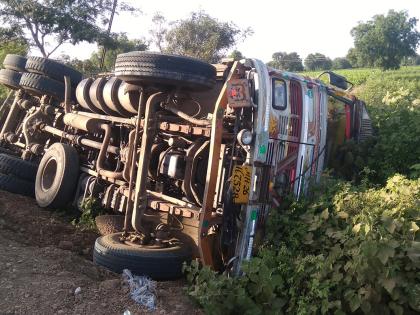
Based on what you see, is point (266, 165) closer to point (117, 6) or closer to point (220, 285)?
point (220, 285)

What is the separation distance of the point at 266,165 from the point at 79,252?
2171 mm

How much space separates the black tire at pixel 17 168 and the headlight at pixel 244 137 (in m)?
3.82

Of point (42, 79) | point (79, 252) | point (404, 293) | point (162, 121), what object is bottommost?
point (79, 252)

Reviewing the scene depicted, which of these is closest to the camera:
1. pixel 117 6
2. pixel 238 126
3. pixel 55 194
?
pixel 238 126

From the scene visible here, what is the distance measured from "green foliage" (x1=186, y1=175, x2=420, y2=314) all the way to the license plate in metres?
0.43

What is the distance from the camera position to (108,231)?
5285mm

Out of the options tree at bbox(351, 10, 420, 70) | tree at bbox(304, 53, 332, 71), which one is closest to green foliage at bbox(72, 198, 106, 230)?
tree at bbox(351, 10, 420, 70)

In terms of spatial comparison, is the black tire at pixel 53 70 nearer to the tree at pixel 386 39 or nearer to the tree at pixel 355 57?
the tree at pixel 386 39

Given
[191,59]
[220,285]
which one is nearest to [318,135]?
[191,59]

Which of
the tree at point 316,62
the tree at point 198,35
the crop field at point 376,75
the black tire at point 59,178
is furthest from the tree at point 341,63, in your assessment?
the black tire at point 59,178

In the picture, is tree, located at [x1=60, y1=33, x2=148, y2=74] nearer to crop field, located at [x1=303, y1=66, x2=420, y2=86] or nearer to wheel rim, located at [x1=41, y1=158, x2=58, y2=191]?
crop field, located at [x1=303, y1=66, x2=420, y2=86]

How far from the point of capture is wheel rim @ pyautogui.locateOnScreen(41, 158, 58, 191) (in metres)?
6.52

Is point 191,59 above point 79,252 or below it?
above

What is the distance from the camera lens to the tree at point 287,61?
153 feet
